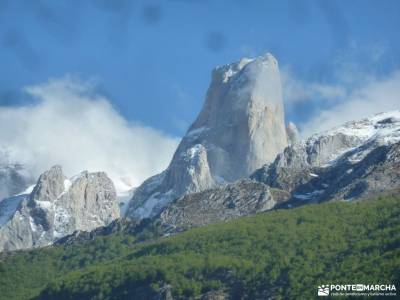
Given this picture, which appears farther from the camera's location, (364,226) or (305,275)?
(364,226)

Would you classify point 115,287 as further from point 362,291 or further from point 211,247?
point 362,291

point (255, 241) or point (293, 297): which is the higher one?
point (255, 241)

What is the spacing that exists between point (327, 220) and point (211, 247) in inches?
602

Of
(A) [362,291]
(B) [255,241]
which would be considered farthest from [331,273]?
(B) [255,241]

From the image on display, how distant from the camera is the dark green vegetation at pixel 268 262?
164 metres

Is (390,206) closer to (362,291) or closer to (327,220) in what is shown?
(327,220)

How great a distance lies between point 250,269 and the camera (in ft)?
572

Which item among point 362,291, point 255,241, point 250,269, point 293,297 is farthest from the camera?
point 255,241

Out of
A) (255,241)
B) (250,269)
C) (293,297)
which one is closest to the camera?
(293,297)

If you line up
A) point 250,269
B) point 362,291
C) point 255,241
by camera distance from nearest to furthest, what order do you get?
point 362,291 → point 250,269 → point 255,241

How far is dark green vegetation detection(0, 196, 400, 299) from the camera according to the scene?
16362 centimetres

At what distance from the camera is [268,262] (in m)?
176

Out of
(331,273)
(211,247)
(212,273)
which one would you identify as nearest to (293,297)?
(331,273)

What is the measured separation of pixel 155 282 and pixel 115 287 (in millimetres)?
5723
